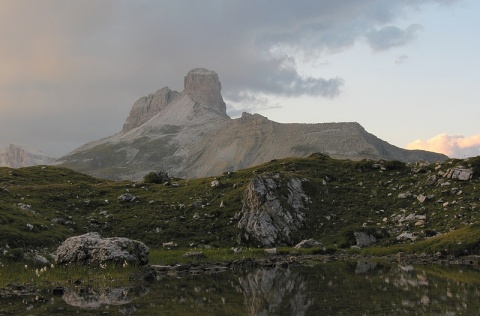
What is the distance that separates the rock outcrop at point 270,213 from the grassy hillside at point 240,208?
1.47 m

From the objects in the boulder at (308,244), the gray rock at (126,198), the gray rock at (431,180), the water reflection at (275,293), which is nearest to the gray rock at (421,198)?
the gray rock at (431,180)

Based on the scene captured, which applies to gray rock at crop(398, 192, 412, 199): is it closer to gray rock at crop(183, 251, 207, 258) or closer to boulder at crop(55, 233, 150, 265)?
gray rock at crop(183, 251, 207, 258)

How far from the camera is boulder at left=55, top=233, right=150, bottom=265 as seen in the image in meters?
37.8

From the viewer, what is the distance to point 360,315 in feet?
66.5

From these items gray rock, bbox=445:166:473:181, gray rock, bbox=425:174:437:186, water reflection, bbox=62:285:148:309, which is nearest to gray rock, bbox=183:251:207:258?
water reflection, bbox=62:285:148:309

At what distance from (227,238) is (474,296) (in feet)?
125

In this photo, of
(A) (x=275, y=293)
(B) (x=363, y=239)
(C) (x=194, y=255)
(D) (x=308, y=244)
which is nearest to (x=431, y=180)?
(B) (x=363, y=239)

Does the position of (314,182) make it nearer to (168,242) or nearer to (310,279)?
(168,242)

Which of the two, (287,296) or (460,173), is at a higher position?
(460,173)

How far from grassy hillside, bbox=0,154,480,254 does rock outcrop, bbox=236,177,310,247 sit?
57.8 inches

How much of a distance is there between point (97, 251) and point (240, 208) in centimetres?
3002

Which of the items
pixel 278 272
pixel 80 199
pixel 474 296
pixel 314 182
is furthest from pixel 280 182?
pixel 474 296

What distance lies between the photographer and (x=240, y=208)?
216ft

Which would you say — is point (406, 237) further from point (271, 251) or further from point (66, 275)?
point (66, 275)
